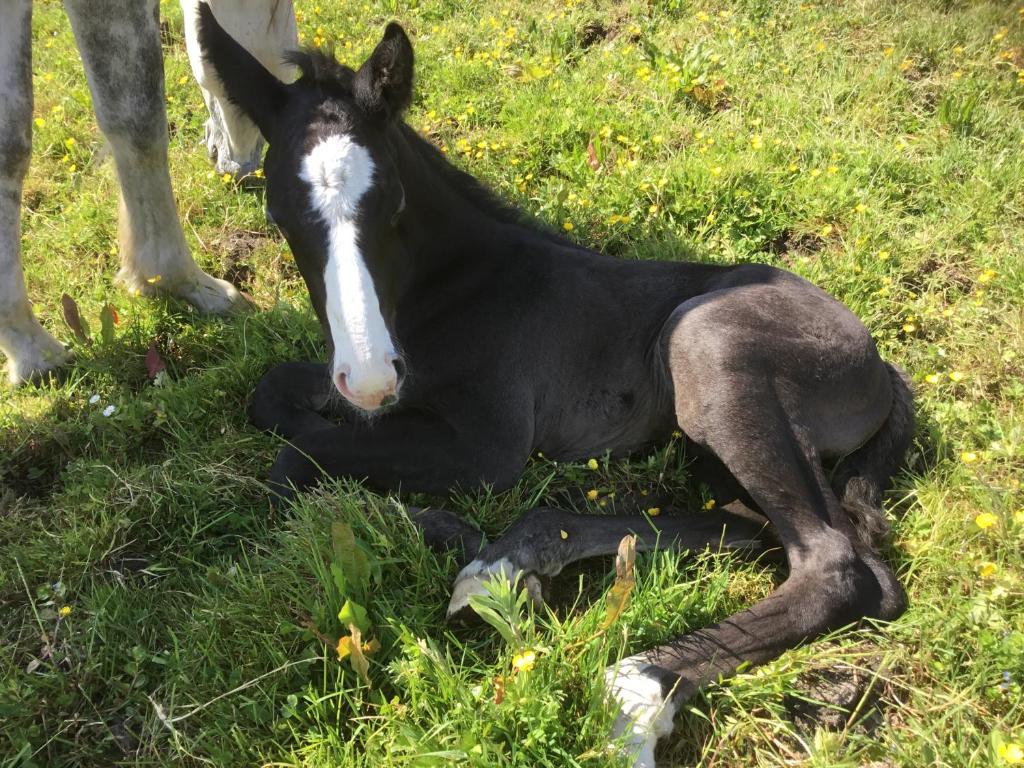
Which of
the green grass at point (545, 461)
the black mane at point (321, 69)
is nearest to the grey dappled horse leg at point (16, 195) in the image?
the green grass at point (545, 461)

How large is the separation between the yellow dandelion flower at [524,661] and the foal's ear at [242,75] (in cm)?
205

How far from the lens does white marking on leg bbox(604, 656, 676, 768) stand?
2262mm

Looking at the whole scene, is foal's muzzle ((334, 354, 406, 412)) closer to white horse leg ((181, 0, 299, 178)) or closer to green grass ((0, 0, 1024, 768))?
green grass ((0, 0, 1024, 768))

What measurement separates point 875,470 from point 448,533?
1.69 meters

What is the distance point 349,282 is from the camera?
2.58 metres

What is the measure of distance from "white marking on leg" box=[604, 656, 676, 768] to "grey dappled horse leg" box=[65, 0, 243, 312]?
2.92m

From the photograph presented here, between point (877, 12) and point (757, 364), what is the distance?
444 centimetres

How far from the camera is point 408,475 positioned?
3184 millimetres

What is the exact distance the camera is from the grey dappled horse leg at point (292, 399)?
3523mm

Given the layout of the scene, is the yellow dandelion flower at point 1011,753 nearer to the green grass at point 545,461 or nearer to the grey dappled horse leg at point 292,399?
the green grass at point 545,461

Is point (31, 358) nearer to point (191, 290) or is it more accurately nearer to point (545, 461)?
point (191, 290)

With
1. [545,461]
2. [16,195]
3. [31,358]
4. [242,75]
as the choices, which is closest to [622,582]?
[545,461]

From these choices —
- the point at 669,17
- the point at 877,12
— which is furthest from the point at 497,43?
the point at 877,12

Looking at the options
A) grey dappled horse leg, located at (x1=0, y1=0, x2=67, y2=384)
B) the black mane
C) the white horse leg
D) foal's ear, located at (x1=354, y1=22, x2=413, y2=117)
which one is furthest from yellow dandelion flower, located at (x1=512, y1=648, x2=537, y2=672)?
the white horse leg
